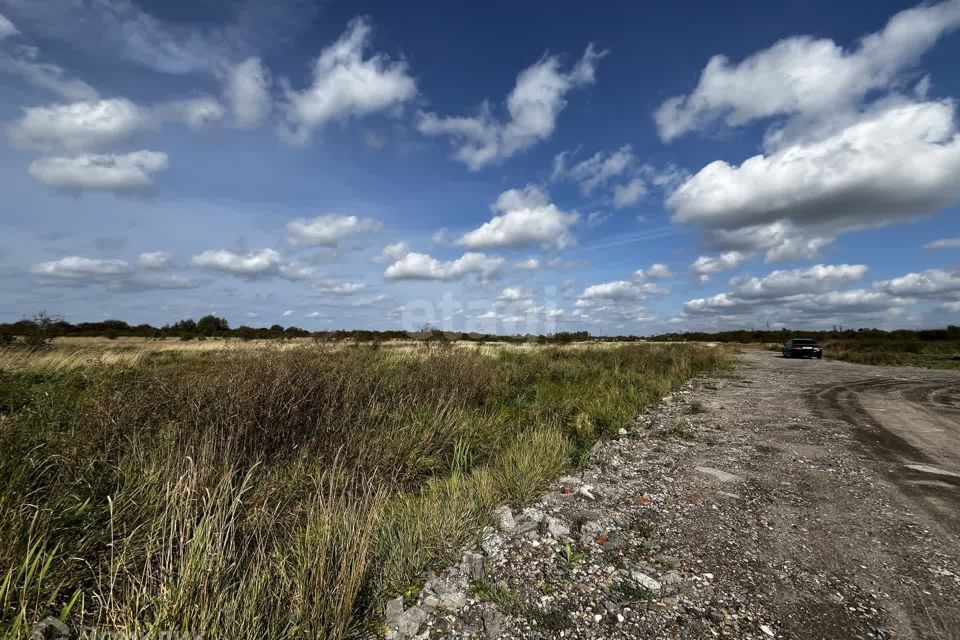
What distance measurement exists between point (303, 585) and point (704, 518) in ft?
13.6

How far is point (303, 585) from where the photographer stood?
9.61 feet

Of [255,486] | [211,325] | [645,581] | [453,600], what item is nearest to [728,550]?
[645,581]

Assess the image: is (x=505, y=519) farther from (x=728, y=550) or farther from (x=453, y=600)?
(x=728, y=550)

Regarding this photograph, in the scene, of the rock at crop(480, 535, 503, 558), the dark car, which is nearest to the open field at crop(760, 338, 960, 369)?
the dark car

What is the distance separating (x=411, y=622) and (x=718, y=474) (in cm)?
507

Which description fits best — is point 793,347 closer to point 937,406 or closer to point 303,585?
point 937,406

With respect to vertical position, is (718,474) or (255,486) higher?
(255,486)

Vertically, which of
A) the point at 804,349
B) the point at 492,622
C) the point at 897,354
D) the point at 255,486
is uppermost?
the point at 804,349

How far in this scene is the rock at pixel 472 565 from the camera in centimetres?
361

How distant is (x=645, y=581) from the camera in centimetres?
351

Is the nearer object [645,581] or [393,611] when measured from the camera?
[393,611]

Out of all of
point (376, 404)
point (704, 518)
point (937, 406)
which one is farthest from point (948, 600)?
point (937, 406)

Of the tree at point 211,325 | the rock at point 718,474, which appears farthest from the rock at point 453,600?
the tree at point 211,325

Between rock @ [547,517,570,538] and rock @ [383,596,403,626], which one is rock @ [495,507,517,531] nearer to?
rock @ [547,517,570,538]
